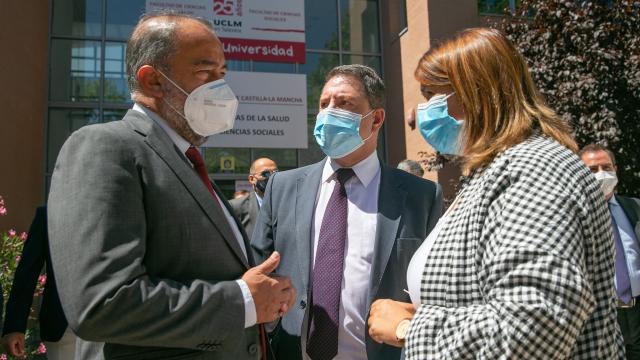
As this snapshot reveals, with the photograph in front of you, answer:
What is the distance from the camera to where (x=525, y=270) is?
1215 mm

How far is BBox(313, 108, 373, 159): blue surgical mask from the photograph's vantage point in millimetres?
2801

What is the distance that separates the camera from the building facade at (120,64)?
33.7 feet

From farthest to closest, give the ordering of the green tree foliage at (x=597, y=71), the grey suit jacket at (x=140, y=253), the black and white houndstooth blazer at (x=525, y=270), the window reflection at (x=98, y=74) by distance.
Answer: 1. the window reflection at (x=98, y=74)
2. the green tree foliage at (x=597, y=71)
3. the grey suit jacket at (x=140, y=253)
4. the black and white houndstooth blazer at (x=525, y=270)

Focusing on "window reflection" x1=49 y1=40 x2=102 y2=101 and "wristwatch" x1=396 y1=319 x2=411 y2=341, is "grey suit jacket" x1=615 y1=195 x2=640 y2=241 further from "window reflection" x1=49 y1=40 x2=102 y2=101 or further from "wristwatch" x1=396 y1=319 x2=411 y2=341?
"window reflection" x1=49 y1=40 x2=102 y2=101

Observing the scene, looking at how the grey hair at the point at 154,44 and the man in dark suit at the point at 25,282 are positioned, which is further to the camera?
the man in dark suit at the point at 25,282

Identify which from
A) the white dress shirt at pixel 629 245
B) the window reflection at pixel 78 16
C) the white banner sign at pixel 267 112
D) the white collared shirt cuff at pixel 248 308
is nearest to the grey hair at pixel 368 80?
the white collared shirt cuff at pixel 248 308

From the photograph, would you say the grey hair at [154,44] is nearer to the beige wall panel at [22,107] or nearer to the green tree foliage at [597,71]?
the green tree foliage at [597,71]

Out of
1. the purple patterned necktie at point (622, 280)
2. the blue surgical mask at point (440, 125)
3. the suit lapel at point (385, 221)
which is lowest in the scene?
the purple patterned necktie at point (622, 280)

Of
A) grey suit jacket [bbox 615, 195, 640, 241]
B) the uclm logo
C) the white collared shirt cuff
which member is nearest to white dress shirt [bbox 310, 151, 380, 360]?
the white collared shirt cuff

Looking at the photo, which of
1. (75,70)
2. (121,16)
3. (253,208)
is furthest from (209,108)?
(121,16)

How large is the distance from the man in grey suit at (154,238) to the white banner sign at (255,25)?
9673mm

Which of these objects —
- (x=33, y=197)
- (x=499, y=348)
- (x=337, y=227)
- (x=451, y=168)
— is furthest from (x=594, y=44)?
(x=33, y=197)

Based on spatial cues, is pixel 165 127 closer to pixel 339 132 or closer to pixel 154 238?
pixel 154 238

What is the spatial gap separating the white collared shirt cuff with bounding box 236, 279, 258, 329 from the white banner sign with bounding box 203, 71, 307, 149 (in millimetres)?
9573
